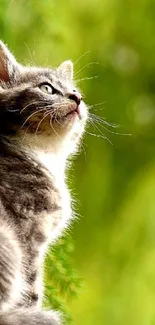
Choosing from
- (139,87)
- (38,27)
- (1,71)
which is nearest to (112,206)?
(139,87)

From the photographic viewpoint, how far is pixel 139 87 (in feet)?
6.61

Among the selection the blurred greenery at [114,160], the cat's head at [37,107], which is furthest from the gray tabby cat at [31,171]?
the blurred greenery at [114,160]

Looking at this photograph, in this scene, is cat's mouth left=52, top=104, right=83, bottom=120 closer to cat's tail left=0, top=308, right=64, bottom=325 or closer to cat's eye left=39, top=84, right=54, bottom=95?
cat's eye left=39, top=84, right=54, bottom=95

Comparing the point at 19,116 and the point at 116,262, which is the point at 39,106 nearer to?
the point at 19,116

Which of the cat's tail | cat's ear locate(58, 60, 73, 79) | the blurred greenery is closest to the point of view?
the cat's tail

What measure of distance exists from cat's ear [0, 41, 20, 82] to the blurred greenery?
0.32 meters

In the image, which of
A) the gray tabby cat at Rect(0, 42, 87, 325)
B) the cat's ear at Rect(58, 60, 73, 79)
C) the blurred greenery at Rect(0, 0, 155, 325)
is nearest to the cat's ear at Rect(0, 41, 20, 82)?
the gray tabby cat at Rect(0, 42, 87, 325)

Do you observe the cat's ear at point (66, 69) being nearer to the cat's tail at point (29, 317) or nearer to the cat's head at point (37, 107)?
the cat's head at point (37, 107)

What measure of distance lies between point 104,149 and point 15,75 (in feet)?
2.33

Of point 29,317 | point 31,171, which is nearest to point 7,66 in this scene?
point 31,171

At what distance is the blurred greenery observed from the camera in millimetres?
1718

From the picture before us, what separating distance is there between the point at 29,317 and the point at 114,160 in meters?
0.98

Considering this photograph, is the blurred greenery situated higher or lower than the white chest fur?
higher

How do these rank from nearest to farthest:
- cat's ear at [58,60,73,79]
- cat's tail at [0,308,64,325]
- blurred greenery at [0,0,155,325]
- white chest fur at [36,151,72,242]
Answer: cat's tail at [0,308,64,325], white chest fur at [36,151,72,242], cat's ear at [58,60,73,79], blurred greenery at [0,0,155,325]
